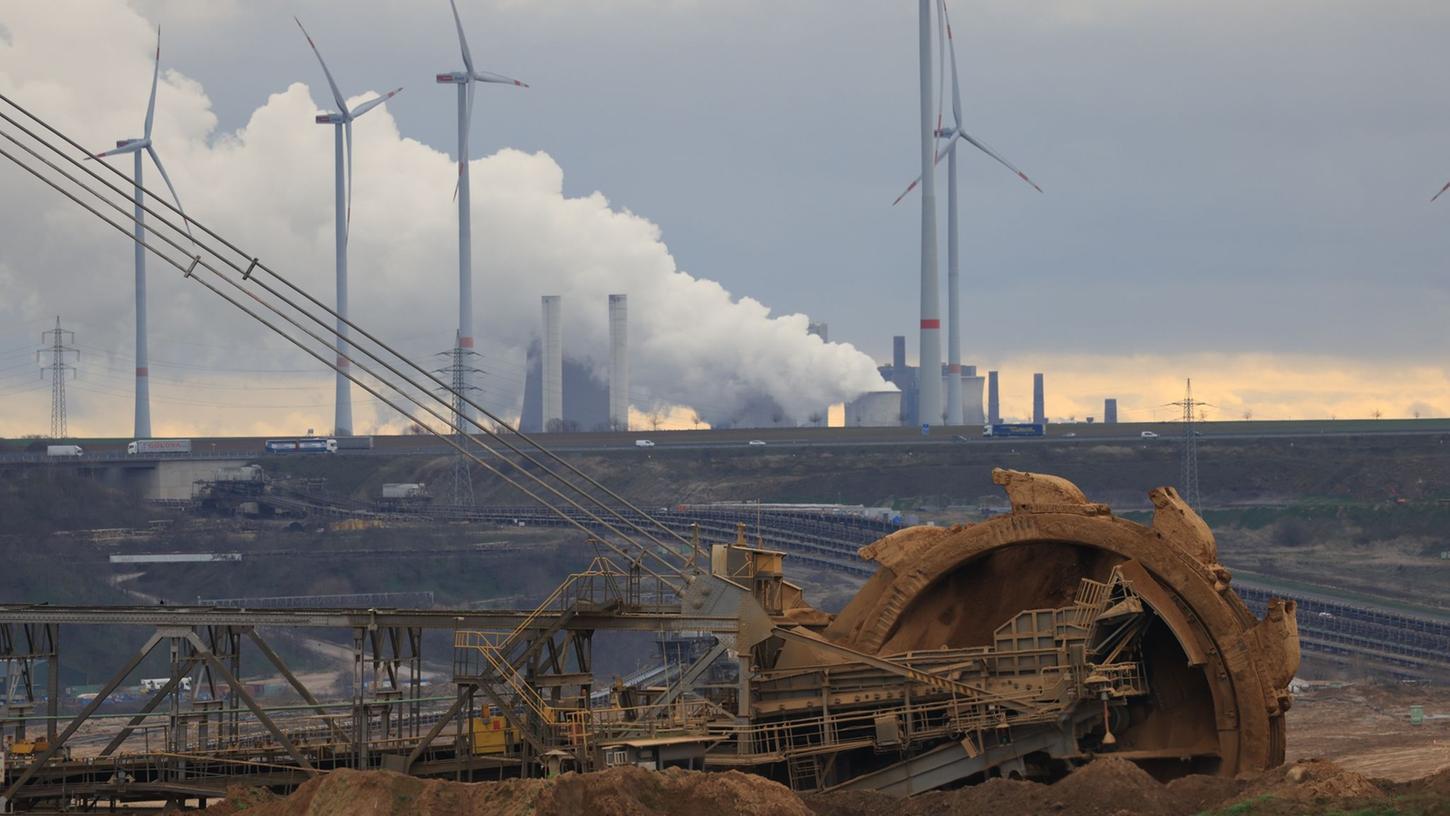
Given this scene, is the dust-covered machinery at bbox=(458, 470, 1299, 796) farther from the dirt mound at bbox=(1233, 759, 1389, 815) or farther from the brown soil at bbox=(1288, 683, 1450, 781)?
the brown soil at bbox=(1288, 683, 1450, 781)

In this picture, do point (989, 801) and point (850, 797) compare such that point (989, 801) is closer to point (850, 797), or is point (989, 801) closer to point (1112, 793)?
point (1112, 793)

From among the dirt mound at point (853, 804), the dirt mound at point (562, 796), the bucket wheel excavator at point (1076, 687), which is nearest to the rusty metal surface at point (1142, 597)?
the bucket wheel excavator at point (1076, 687)

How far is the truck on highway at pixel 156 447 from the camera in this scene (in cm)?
16562

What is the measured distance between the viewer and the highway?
16112cm

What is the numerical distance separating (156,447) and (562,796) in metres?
155

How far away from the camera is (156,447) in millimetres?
172625

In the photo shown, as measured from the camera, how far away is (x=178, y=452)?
164500mm

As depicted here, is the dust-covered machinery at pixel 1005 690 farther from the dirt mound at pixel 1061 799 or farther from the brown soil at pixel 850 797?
the dirt mound at pixel 1061 799

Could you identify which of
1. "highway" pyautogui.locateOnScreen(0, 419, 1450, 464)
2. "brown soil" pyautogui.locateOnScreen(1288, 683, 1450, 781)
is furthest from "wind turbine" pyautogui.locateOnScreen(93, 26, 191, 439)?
"brown soil" pyautogui.locateOnScreen(1288, 683, 1450, 781)

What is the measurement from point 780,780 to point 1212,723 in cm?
867

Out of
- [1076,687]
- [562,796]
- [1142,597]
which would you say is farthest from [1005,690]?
[562,796]

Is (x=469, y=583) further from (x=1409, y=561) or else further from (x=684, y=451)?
(x=1409, y=561)

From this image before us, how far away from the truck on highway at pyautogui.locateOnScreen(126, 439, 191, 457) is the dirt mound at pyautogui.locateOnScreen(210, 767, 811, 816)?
465ft

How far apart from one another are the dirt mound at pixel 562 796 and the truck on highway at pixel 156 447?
141826 mm
